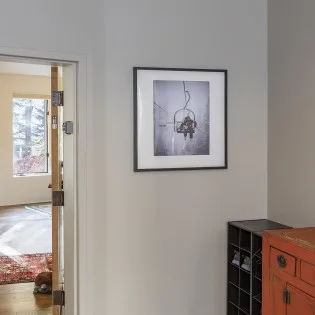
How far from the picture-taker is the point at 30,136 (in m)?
8.83

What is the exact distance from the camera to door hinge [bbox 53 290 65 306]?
9.77ft

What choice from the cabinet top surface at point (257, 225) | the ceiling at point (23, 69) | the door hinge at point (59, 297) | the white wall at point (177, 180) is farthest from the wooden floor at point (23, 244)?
the ceiling at point (23, 69)

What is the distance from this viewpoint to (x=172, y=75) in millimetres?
2918

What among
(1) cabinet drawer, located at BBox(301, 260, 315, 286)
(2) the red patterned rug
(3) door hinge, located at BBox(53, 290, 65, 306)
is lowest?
(2) the red patterned rug

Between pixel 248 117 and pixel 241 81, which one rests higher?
pixel 241 81

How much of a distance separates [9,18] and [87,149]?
2.88 feet

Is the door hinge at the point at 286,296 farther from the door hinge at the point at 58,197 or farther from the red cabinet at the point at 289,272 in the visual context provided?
the door hinge at the point at 58,197

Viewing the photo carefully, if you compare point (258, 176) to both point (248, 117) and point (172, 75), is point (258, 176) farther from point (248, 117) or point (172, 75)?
point (172, 75)

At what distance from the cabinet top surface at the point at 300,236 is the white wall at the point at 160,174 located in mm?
811

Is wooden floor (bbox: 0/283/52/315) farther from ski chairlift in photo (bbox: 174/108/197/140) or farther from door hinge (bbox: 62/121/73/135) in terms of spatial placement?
ski chairlift in photo (bbox: 174/108/197/140)

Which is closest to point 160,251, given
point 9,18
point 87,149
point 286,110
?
point 87,149

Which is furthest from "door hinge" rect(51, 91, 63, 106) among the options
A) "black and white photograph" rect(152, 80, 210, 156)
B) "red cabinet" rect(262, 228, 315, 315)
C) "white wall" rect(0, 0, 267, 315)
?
"red cabinet" rect(262, 228, 315, 315)

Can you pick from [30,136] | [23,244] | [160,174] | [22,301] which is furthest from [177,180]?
[30,136]

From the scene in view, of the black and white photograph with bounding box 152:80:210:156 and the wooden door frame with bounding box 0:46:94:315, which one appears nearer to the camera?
the wooden door frame with bounding box 0:46:94:315
